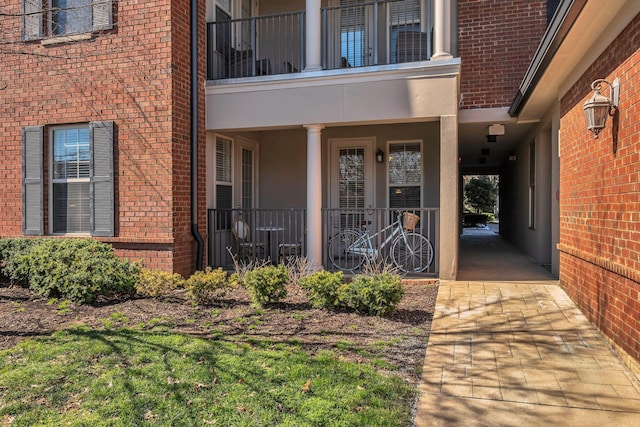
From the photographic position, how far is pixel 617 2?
380 cm

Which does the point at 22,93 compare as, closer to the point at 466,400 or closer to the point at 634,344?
the point at 466,400

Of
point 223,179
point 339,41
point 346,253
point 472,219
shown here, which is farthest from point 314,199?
point 472,219

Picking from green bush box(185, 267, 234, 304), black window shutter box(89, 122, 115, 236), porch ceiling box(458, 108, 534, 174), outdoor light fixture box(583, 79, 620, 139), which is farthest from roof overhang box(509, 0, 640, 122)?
black window shutter box(89, 122, 115, 236)

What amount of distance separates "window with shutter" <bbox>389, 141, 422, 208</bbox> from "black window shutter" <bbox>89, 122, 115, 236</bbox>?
5.31 metres

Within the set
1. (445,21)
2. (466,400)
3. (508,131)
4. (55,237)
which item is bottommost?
(466,400)

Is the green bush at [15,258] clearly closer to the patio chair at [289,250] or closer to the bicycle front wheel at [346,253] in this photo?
the patio chair at [289,250]

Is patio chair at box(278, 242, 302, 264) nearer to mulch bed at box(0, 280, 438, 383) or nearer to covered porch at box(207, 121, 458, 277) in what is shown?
covered porch at box(207, 121, 458, 277)

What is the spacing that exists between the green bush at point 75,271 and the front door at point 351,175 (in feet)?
15.3

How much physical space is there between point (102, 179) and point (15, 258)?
169 centimetres

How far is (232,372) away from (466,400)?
1733 mm

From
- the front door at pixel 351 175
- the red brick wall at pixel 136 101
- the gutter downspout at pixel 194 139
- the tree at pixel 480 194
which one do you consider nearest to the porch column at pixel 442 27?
the front door at pixel 351 175

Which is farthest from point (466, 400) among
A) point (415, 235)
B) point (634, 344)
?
point (415, 235)

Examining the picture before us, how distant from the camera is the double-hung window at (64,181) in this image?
24.7 ft

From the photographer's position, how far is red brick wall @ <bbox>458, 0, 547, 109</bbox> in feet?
28.8
